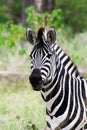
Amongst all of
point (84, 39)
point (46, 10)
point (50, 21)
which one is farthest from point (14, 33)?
point (84, 39)

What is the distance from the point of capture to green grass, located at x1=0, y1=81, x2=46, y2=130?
26.7ft

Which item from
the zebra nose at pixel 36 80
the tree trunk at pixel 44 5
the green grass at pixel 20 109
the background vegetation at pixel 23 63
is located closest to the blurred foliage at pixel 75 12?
the background vegetation at pixel 23 63

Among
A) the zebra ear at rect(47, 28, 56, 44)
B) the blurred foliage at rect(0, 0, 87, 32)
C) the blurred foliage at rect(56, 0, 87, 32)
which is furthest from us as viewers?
the blurred foliage at rect(56, 0, 87, 32)

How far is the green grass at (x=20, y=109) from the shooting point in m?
8.14

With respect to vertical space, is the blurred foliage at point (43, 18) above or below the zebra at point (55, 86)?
above

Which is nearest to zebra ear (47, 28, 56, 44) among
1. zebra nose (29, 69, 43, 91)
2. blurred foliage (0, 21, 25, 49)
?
zebra nose (29, 69, 43, 91)

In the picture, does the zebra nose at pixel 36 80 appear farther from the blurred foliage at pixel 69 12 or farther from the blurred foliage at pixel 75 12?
the blurred foliage at pixel 75 12

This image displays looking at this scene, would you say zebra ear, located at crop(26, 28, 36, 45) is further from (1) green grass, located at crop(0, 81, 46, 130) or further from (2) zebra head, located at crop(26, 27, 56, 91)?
(1) green grass, located at crop(0, 81, 46, 130)

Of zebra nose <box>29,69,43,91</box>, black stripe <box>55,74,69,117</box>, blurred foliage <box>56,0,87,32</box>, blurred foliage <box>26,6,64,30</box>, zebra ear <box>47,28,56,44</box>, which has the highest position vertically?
blurred foliage <box>56,0,87,32</box>

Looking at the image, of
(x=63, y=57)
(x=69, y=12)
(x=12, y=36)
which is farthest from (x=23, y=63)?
(x=69, y=12)

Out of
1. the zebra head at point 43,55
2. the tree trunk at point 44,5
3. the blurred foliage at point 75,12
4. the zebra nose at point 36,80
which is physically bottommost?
the zebra nose at point 36,80

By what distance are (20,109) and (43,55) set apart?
377 cm

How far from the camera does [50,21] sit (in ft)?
48.6

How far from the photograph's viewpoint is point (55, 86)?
20.3ft
